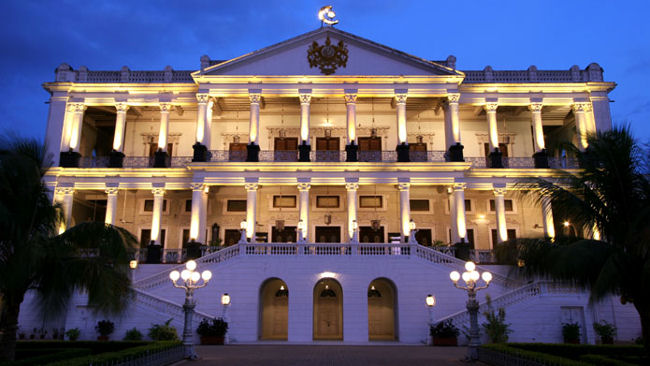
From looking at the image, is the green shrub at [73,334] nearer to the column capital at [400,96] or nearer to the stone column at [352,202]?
the stone column at [352,202]

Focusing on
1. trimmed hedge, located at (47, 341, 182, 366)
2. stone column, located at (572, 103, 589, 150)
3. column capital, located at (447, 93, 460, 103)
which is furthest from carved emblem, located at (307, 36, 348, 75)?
trimmed hedge, located at (47, 341, 182, 366)

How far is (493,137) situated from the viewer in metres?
30.1

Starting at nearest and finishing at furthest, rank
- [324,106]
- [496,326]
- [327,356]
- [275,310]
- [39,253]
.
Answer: [39,253]
[327,356]
[496,326]
[275,310]
[324,106]

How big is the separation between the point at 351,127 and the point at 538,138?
37.2ft

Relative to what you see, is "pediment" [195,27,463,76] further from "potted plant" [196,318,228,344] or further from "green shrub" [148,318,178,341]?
"green shrub" [148,318,178,341]

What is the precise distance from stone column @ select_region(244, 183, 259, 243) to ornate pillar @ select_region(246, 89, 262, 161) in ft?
5.45

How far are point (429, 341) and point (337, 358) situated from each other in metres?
7.13

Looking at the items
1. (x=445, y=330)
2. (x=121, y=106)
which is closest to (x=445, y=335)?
(x=445, y=330)

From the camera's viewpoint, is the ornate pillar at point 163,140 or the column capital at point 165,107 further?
the column capital at point 165,107

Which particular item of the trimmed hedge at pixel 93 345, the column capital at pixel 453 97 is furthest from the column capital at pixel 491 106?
the trimmed hedge at pixel 93 345

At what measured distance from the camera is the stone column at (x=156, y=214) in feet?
92.7

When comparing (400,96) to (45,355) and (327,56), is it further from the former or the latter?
(45,355)

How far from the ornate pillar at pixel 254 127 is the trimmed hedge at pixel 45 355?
15182mm

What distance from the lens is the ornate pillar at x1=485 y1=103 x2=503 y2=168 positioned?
2967 centimetres
